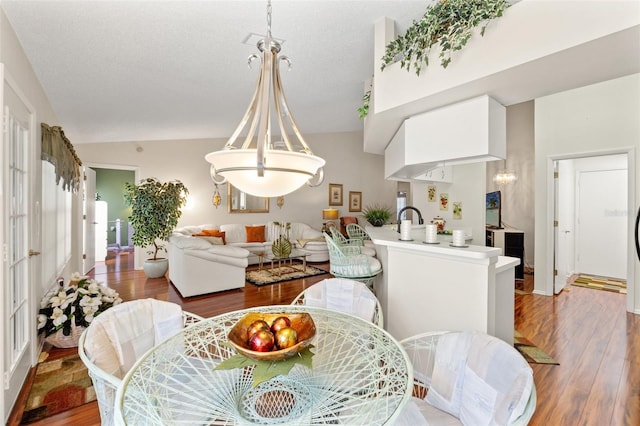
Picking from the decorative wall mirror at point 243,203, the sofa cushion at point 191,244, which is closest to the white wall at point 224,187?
the decorative wall mirror at point 243,203

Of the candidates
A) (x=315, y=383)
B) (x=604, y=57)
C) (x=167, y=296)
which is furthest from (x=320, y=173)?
(x=167, y=296)

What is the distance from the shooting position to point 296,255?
613cm

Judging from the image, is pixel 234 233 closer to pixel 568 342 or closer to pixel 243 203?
pixel 243 203

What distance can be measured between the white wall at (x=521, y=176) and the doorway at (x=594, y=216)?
2.27ft

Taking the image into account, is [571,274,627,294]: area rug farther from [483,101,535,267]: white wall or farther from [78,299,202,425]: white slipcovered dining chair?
[78,299,202,425]: white slipcovered dining chair

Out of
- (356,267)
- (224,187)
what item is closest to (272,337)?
(356,267)

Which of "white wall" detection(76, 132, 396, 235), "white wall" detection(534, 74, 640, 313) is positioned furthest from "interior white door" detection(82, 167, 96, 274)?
"white wall" detection(534, 74, 640, 313)

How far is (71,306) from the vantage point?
2.60 m

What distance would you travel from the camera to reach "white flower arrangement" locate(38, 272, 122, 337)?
2.49 metres

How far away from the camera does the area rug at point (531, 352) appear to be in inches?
94.4

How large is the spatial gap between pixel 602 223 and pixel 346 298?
5.72 metres

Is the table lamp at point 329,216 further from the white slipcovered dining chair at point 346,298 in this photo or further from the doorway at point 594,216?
the white slipcovered dining chair at point 346,298

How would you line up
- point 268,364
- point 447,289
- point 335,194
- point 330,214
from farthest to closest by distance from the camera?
point 335,194 → point 330,214 → point 447,289 → point 268,364

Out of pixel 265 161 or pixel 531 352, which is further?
pixel 531 352
